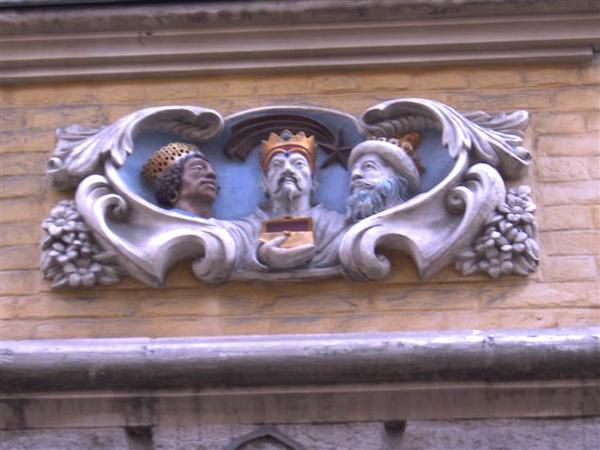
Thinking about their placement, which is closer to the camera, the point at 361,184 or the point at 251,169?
the point at 361,184

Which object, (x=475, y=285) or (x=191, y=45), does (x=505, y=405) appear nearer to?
(x=475, y=285)

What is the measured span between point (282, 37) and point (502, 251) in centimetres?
114

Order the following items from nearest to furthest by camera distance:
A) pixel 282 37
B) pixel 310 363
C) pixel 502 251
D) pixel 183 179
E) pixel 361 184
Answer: pixel 310 363 → pixel 502 251 → pixel 361 184 → pixel 183 179 → pixel 282 37

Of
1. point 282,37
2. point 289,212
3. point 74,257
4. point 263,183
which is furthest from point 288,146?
point 74,257

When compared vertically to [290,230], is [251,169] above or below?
above

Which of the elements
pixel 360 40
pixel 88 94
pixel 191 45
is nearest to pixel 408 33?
pixel 360 40

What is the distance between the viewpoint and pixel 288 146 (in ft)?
17.7

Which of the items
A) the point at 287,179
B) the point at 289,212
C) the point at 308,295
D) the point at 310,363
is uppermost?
the point at 287,179

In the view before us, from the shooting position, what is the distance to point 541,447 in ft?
15.6

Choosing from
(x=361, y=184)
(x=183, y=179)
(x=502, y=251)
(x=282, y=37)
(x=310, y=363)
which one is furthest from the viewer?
(x=282, y=37)

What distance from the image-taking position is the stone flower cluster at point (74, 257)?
519 centimetres

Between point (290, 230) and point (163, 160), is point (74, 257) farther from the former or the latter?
point (290, 230)

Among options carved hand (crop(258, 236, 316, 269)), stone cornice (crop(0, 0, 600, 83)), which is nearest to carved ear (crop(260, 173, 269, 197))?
carved hand (crop(258, 236, 316, 269))

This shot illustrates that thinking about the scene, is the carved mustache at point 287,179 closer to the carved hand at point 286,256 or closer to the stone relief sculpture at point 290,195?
the stone relief sculpture at point 290,195
